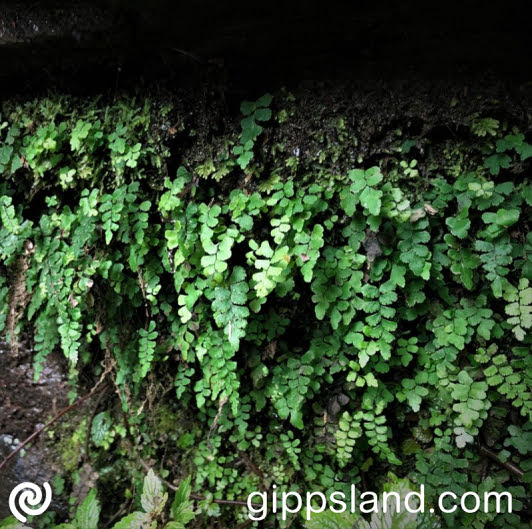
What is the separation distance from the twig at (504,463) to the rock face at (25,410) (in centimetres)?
262

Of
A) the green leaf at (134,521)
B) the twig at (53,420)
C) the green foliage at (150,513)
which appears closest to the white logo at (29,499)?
the twig at (53,420)

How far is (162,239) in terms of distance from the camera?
245 centimetres

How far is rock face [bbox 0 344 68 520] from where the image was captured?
309 centimetres

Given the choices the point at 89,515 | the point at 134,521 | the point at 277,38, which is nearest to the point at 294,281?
the point at 277,38

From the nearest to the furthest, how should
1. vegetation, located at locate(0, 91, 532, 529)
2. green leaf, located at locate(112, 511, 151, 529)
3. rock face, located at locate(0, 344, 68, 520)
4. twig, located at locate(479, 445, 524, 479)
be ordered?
green leaf, located at locate(112, 511, 151, 529) → vegetation, located at locate(0, 91, 532, 529) → twig, located at locate(479, 445, 524, 479) → rock face, located at locate(0, 344, 68, 520)

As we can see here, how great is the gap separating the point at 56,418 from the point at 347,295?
2.18m

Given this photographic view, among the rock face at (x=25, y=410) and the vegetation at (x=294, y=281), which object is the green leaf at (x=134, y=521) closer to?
the vegetation at (x=294, y=281)

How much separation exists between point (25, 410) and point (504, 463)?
3034 millimetres

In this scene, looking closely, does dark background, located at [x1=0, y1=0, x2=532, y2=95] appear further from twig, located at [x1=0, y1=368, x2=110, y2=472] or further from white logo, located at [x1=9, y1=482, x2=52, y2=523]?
white logo, located at [x1=9, y1=482, x2=52, y2=523]

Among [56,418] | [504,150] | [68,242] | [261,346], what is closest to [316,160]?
[504,150]

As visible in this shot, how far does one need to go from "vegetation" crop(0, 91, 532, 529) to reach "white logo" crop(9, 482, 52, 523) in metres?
0.88

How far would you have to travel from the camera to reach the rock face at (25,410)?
3.09 meters

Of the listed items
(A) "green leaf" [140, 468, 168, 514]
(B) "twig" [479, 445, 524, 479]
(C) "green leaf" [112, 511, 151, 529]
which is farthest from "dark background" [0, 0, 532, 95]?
(C) "green leaf" [112, 511, 151, 529]

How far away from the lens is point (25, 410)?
3.16m
